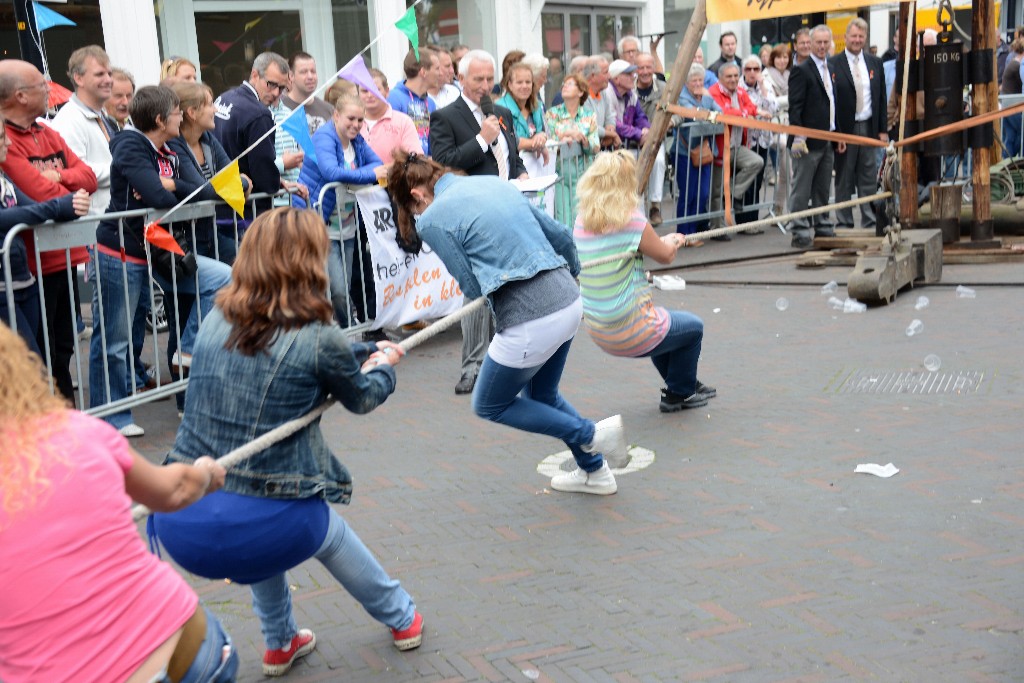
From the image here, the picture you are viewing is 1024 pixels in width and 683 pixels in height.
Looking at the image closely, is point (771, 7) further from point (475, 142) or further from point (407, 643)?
point (407, 643)

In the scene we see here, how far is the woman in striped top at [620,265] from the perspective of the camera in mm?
6141

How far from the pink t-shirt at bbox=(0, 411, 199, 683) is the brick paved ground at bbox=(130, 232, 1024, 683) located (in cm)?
150

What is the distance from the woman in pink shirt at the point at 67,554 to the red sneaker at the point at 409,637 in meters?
1.46

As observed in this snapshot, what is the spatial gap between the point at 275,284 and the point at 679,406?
375cm

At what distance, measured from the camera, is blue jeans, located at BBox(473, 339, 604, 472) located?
17.3ft

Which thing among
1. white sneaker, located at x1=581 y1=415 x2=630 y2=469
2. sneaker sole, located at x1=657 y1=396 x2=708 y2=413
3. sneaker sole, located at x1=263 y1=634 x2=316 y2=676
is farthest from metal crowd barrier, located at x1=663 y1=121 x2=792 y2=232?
sneaker sole, located at x1=263 y1=634 x2=316 y2=676

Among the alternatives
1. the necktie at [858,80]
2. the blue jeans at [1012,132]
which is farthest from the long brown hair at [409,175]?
the blue jeans at [1012,132]

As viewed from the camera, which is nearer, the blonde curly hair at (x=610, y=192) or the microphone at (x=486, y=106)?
the blonde curly hair at (x=610, y=192)

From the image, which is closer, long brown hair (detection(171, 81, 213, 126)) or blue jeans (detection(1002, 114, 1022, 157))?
long brown hair (detection(171, 81, 213, 126))

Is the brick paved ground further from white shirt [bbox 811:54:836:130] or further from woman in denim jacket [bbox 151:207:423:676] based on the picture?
white shirt [bbox 811:54:836:130]

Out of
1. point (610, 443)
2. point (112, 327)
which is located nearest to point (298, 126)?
point (112, 327)

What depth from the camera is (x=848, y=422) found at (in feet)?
21.2

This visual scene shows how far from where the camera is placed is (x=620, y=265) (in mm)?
6184

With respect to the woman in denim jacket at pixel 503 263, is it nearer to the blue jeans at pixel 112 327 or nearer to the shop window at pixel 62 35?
the blue jeans at pixel 112 327
